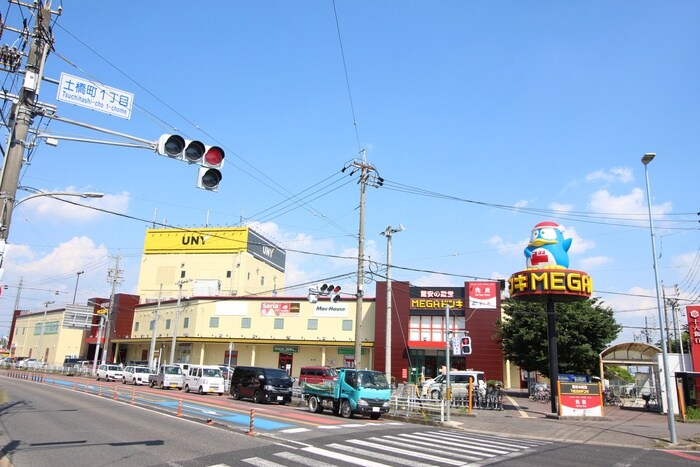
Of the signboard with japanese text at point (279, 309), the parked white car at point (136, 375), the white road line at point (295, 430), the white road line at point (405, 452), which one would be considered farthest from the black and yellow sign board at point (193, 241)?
the white road line at point (405, 452)

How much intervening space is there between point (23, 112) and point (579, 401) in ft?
83.4

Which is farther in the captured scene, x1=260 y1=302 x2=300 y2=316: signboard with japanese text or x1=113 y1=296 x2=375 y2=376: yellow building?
x1=260 y1=302 x2=300 y2=316: signboard with japanese text

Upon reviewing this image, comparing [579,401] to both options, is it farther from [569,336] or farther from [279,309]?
[279,309]

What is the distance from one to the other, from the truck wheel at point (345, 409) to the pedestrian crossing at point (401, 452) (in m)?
5.03

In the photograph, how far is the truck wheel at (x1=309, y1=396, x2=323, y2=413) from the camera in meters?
23.5

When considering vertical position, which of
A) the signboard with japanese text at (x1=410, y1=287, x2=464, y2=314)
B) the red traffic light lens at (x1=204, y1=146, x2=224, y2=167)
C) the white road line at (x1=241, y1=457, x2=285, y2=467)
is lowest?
the white road line at (x1=241, y1=457, x2=285, y2=467)

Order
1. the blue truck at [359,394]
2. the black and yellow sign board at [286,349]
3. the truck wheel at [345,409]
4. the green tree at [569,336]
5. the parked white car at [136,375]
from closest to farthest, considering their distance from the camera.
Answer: the blue truck at [359,394] → the truck wheel at [345,409] → the green tree at [569,336] → the parked white car at [136,375] → the black and yellow sign board at [286,349]

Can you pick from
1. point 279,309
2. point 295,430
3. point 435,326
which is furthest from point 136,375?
point 295,430

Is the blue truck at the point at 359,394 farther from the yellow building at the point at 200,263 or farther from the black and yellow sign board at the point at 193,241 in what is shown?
the black and yellow sign board at the point at 193,241

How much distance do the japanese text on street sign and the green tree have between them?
34.7 m

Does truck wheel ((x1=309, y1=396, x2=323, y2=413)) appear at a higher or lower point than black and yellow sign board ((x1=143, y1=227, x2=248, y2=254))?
lower

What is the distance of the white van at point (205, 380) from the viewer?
3381 cm

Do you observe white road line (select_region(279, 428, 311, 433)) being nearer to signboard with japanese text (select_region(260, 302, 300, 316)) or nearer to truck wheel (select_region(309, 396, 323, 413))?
truck wheel (select_region(309, 396, 323, 413))

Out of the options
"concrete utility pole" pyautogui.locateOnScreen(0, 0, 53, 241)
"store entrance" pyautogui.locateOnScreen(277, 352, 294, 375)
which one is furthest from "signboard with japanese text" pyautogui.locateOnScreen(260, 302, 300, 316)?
"concrete utility pole" pyautogui.locateOnScreen(0, 0, 53, 241)
